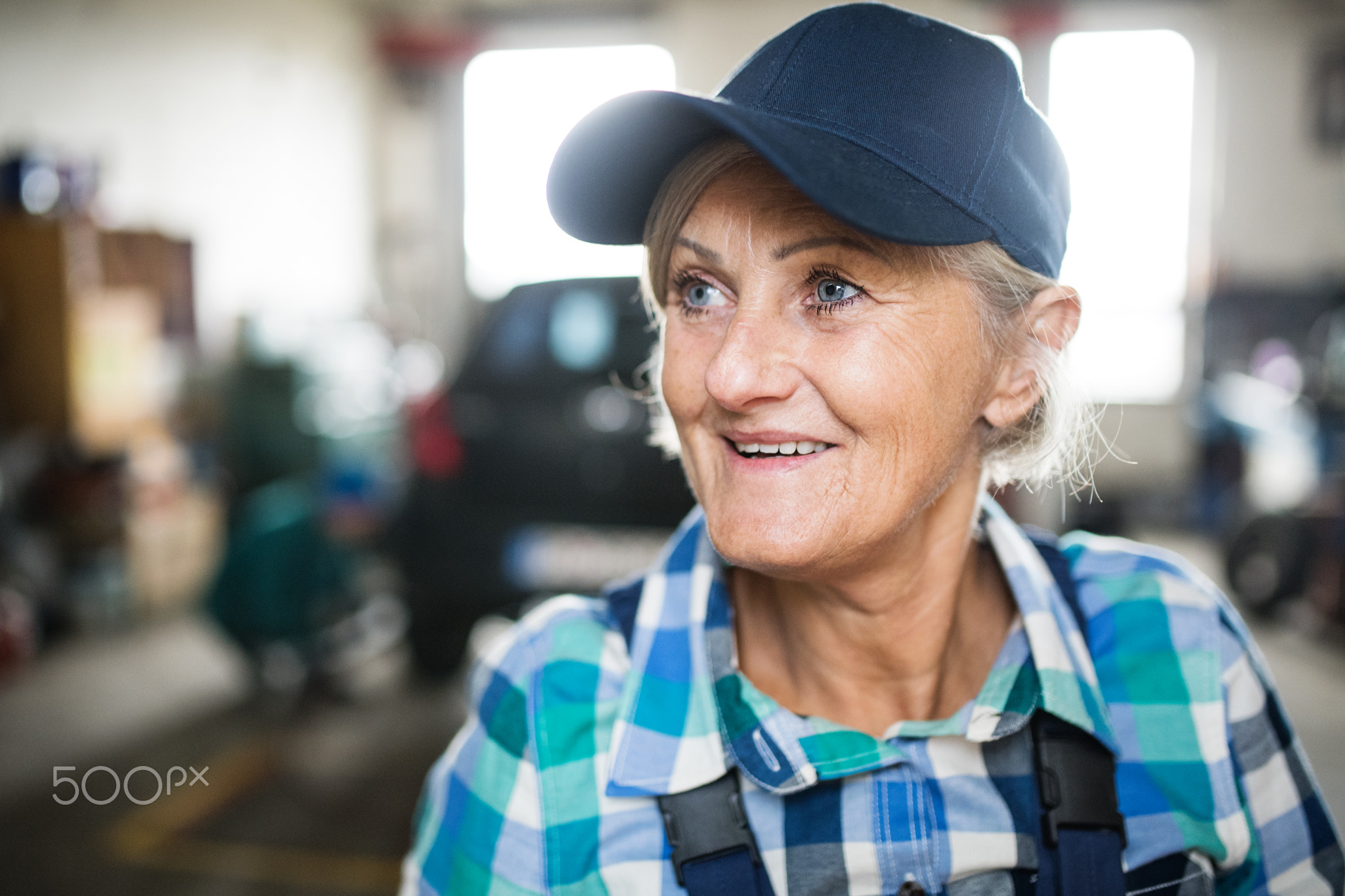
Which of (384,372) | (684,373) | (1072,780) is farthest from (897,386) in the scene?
(384,372)

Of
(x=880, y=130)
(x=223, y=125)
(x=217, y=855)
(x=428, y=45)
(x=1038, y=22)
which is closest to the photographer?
(x=880, y=130)

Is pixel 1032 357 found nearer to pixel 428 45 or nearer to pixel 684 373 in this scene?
pixel 684 373

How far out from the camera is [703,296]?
934mm

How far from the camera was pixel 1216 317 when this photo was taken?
7020 mm

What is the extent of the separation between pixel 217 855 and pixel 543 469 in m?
1.35

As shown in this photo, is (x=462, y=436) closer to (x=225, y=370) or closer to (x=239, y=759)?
(x=239, y=759)

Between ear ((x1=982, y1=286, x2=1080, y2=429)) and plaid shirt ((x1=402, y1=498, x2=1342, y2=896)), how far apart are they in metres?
0.19

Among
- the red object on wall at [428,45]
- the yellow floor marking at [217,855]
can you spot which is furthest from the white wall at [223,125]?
the yellow floor marking at [217,855]

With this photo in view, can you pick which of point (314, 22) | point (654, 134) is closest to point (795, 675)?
point (654, 134)

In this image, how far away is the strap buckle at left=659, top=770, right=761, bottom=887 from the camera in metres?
0.85

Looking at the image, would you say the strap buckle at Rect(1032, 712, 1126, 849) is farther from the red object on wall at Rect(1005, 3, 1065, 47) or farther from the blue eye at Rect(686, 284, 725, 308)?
the red object on wall at Rect(1005, 3, 1065, 47)

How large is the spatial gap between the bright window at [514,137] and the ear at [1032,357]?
699 cm

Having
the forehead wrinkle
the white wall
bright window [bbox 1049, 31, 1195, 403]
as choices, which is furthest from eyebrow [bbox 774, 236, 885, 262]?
bright window [bbox 1049, 31, 1195, 403]
